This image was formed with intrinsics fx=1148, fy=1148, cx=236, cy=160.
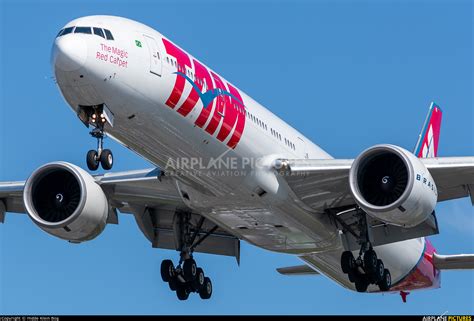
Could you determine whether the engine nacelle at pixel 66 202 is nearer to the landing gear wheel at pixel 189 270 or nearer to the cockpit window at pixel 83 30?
the landing gear wheel at pixel 189 270

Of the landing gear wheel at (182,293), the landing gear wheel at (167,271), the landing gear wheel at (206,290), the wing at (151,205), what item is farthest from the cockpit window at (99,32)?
the landing gear wheel at (206,290)

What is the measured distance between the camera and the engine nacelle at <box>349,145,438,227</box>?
3200cm

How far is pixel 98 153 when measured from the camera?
29.1m

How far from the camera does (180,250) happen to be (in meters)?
36.7

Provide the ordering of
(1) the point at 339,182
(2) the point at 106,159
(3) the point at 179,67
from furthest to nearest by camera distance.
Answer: (1) the point at 339,182 < (3) the point at 179,67 < (2) the point at 106,159

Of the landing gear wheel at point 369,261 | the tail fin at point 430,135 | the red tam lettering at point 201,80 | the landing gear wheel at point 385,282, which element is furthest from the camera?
the tail fin at point 430,135

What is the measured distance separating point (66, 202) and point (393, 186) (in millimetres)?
9983

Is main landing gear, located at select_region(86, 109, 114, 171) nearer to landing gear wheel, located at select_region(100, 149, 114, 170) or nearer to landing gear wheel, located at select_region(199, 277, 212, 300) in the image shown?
landing gear wheel, located at select_region(100, 149, 114, 170)

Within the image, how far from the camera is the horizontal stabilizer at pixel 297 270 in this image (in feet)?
135

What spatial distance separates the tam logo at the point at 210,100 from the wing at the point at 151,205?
2542 mm

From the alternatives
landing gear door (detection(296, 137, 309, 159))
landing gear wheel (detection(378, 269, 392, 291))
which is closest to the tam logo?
landing gear door (detection(296, 137, 309, 159))

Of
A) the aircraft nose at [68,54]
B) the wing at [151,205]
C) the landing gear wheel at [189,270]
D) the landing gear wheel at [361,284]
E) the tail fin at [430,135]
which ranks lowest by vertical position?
the landing gear wheel at [361,284]

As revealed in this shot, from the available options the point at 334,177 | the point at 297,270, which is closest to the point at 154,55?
the point at 334,177

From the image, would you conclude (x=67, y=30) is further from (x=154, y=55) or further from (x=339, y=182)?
(x=339, y=182)
